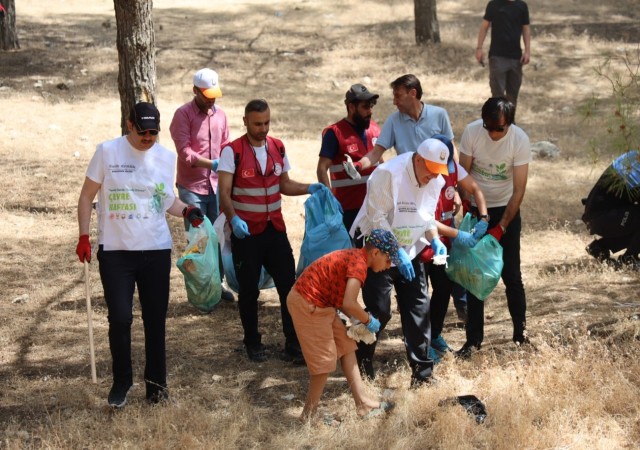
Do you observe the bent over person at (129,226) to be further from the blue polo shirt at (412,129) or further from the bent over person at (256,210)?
the blue polo shirt at (412,129)

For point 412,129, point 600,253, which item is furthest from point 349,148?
point 600,253

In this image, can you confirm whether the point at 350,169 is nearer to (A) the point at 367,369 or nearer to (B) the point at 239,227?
(B) the point at 239,227

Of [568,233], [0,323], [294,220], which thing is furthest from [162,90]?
[0,323]

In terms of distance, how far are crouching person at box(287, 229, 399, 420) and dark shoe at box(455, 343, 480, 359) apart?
1.18m

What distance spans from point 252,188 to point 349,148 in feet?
2.60

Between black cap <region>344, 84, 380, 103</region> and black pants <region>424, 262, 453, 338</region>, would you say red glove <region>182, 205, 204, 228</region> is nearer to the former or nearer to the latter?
black cap <region>344, 84, 380, 103</region>

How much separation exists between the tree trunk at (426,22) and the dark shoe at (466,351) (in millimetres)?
12330

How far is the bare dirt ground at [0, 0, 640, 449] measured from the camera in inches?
199

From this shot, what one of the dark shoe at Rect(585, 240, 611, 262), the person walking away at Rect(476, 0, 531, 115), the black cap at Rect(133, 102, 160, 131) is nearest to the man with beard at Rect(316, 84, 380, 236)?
the black cap at Rect(133, 102, 160, 131)

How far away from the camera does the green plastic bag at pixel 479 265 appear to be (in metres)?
5.87

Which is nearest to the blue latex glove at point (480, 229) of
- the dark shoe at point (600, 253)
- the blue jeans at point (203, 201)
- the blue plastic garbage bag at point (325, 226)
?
the blue plastic garbage bag at point (325, 226)

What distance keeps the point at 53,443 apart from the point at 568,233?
6402mm

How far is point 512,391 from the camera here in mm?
5406

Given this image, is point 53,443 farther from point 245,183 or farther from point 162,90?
point 162,90
